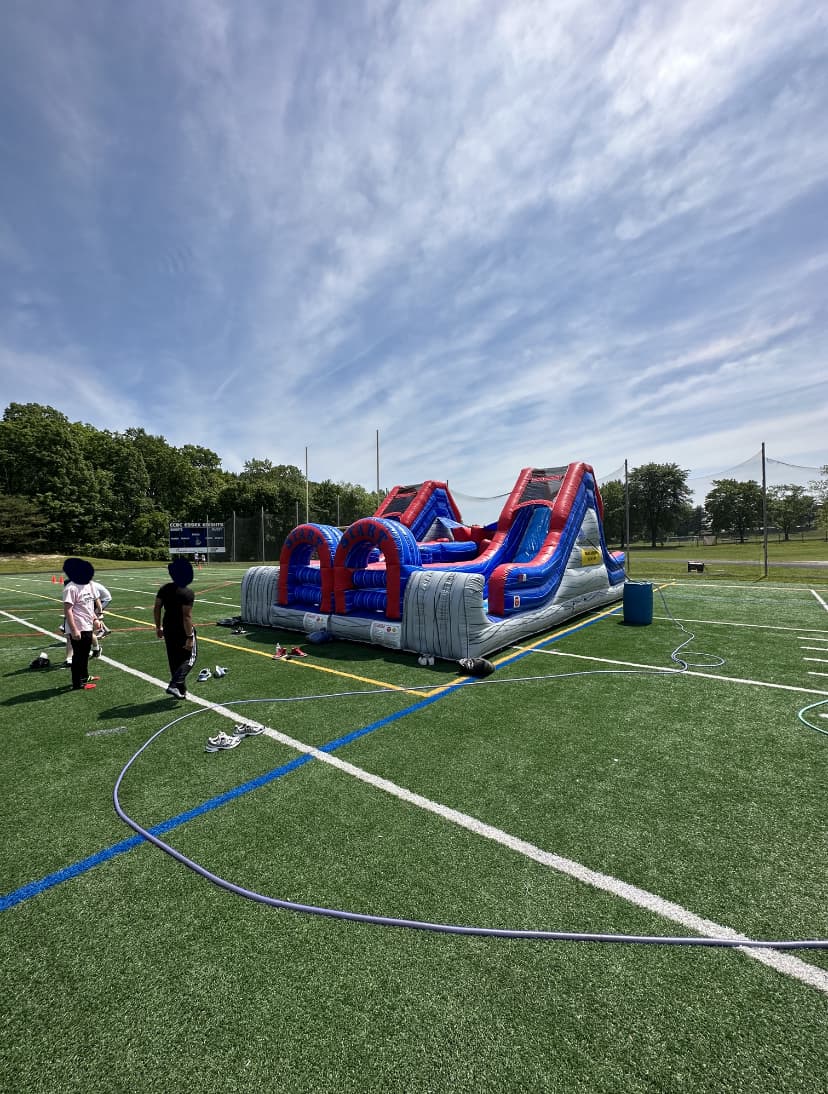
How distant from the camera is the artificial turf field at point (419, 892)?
1.90 meters

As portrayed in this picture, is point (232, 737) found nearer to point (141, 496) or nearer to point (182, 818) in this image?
point (182, 818)

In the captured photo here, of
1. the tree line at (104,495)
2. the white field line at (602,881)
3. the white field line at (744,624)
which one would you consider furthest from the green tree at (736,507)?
the white field line at (602,881)

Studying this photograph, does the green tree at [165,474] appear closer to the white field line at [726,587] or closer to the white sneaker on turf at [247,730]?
the white field line at [726,587]

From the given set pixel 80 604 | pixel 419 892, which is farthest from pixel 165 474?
pixel 419 892

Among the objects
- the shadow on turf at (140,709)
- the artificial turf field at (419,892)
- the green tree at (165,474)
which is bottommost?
the artificial turf field at (419,892)

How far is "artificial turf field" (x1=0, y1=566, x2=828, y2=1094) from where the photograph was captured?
1896 mm

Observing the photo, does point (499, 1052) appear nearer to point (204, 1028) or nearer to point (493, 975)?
point (493, 975)

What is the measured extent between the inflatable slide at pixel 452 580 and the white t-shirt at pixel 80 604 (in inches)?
146

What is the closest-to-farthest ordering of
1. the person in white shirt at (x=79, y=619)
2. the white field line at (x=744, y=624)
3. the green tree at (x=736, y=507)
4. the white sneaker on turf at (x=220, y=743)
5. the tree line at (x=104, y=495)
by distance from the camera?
1. the white sneaker on turf at (x=220, y=743)
2. the person in white shirt at (x=79, y=619)
3. the white field line at (x=744, y=624)
4. the tree line at (x=104, y=495)
5. the green tree at (x=736, y=507)

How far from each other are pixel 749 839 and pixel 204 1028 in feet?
11.2

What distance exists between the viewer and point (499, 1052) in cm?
189

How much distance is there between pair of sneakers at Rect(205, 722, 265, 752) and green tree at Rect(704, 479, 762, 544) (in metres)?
69.5

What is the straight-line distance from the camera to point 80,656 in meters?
6.57

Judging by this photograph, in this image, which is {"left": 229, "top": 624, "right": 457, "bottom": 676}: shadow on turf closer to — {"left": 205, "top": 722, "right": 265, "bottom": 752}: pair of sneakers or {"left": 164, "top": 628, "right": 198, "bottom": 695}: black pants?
{"left": 164, "top": 628, "right": 198, "bottom": 695}: black pants
